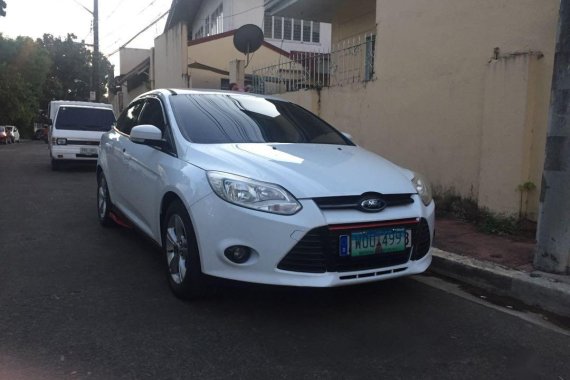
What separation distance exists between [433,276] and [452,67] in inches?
120

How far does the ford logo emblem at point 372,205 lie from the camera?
134 inches

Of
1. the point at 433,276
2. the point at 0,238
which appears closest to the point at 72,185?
the point at 0,238

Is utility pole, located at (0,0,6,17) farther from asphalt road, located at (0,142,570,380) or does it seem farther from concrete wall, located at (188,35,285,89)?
asphalt road, located at (0,142,570,380)

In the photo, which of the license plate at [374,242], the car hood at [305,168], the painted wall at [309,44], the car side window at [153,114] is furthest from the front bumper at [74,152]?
the painted wall at [309,44]

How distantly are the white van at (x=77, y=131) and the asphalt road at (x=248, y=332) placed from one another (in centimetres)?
849

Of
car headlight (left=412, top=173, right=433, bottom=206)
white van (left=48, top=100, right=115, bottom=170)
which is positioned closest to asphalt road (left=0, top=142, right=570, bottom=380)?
car headlight (left=412, top=173, right=433, bottom=206)

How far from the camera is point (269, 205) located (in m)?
3.30

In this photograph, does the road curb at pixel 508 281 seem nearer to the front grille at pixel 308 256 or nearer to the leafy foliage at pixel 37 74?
the front grille at pixel 308 256

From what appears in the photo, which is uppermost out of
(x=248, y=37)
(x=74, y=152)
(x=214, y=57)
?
(x=214, y=57)

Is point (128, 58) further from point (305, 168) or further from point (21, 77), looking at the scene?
point (305, 168)

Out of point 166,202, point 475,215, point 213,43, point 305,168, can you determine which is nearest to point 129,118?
point 166,202

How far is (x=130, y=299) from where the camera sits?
3.92 metres

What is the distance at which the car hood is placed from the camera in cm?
341

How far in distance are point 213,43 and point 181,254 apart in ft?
55.2
